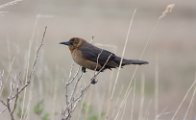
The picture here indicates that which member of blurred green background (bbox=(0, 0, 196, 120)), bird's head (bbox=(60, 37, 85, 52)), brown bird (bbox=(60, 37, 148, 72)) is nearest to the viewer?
brown bird (bbox=(60, 37, 148, 72))

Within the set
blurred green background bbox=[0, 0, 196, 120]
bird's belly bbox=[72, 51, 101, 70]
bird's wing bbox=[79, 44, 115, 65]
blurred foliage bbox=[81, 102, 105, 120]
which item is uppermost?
bird's wing bbox=[79, 44, 115, 65]

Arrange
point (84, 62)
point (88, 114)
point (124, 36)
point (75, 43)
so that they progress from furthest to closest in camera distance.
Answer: point (124, 36)
point (88, 114)
point (75, 43)
point (84, 62)

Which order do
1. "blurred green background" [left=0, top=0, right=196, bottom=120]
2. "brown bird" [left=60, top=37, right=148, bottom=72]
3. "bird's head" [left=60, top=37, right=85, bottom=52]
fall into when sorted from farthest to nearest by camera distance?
1. "blurred green background" [left=0, top=0, right=196, bottom=120]
2. "bird's head" [left=60, top=37, right=85, bottom=52]
3. "brown bird" [left=60, top=37, right=148, bottom=72]

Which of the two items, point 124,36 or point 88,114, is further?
point 124,36

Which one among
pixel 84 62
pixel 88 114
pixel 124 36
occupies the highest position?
pixel 84 62

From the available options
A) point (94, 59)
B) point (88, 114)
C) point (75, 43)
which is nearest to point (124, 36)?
point (88, 114)

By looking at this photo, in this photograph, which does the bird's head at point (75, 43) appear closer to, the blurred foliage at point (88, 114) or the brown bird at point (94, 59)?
the brown bird at point (94, 59)

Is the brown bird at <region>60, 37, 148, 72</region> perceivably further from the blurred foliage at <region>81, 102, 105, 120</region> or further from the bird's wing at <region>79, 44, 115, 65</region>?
the blurred foliage at <region>81, 102, 105, 120</region>

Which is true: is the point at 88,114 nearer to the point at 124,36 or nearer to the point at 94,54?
the point at 94,54

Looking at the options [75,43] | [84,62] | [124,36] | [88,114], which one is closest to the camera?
[84,62]

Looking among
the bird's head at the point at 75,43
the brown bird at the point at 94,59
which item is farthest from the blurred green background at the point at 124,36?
the brown bird at the point at 94,59

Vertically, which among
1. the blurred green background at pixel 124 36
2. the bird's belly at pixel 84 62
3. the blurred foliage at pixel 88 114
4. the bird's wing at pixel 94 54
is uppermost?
the bird's wing at pixel 94 54

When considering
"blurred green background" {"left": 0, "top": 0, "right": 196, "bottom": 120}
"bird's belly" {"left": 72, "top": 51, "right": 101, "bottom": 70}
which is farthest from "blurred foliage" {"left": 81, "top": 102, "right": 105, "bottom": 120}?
"blurred green background" {"left": 0, "top": 0, "right": 196, "bottom": 120}

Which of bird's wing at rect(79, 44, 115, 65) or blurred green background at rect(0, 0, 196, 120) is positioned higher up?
bird's wing at rect(79, 44, 115, 65)
